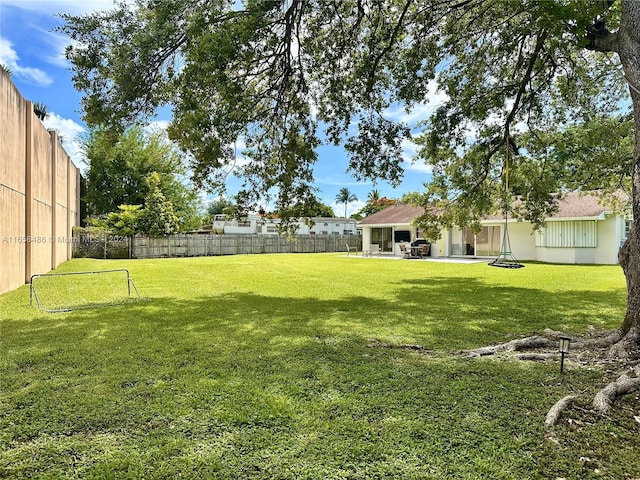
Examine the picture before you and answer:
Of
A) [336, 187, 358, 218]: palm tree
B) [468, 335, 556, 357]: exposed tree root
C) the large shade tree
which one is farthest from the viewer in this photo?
[336, 187, 358, 218]: palm tree

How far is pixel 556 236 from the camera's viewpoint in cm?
2003

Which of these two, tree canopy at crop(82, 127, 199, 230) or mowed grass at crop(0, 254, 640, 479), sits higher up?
tree canopy at crop(82, 127, 199, 230)

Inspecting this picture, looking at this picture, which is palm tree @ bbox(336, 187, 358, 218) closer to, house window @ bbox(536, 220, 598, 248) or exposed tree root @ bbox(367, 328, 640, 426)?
house window @ bbox(536, 220, 598, 248)

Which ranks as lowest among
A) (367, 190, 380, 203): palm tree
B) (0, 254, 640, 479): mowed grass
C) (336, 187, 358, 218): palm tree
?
(0, 254, 640, 479): mowed grass

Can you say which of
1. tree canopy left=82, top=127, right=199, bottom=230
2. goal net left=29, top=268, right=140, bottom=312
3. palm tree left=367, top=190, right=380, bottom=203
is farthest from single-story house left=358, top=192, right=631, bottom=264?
palm tree left=367, top=190, right=380, bottom=203

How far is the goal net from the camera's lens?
8148 mm

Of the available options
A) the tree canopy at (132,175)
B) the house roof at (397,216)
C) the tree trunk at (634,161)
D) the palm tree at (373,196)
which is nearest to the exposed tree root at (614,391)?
the tree trunk at (634,161)

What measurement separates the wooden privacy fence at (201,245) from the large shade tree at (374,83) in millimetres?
11863

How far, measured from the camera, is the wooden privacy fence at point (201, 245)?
2470 cm

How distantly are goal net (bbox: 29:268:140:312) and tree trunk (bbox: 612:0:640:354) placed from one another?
8.64m

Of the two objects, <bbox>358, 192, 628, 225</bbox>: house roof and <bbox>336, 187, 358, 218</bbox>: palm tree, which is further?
<bbox>336, 187, 358, 218</bbox>: palm tree

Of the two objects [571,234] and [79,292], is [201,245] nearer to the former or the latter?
[79,292]

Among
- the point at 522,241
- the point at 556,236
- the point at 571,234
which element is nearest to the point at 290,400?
the point at 571,234

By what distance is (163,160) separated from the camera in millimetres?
31406
